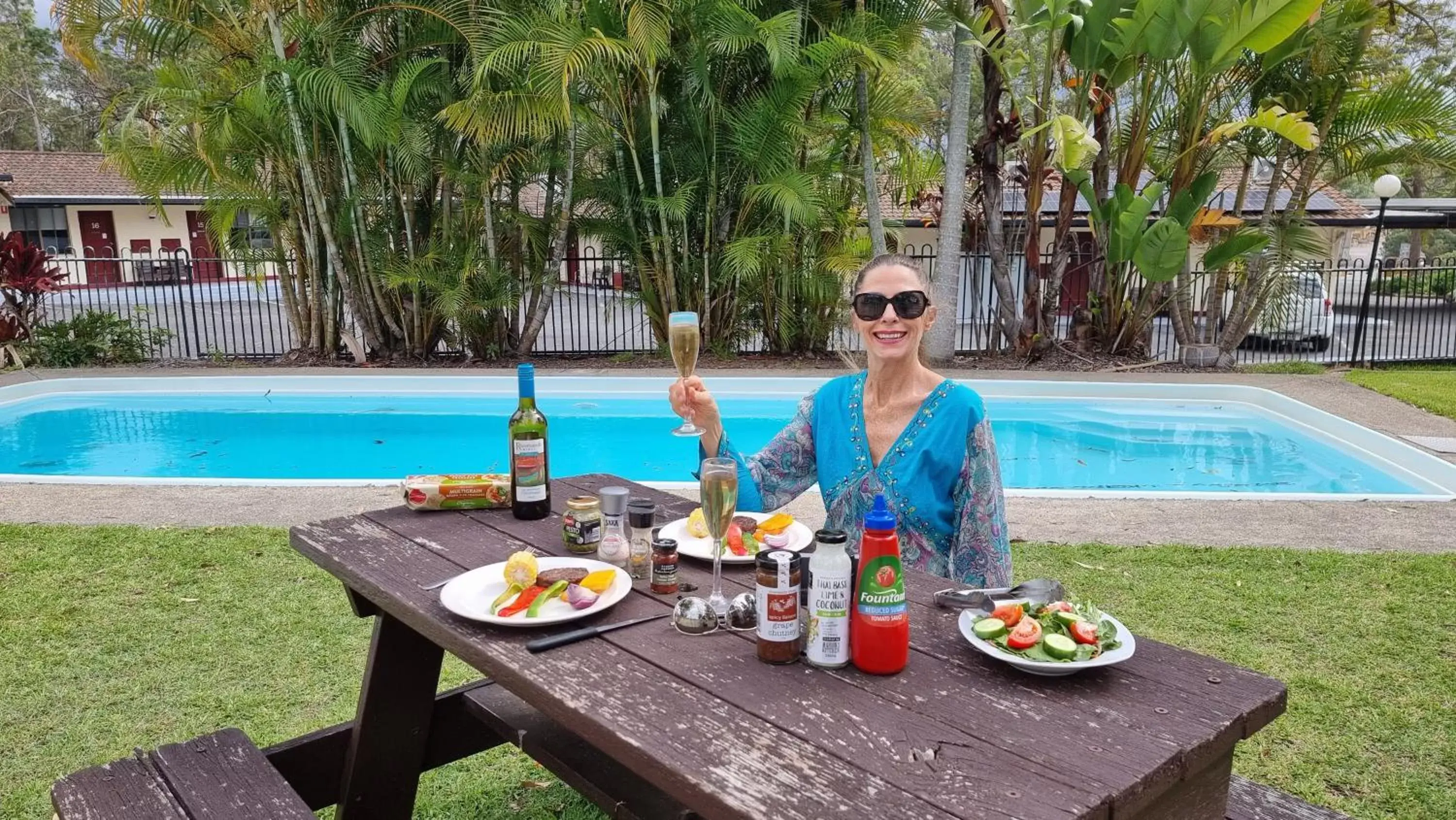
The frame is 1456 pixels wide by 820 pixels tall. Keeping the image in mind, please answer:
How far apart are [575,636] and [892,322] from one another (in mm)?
1175

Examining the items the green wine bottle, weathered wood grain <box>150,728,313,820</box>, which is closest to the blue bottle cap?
the green wine bottle

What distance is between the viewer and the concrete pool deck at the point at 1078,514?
4.85 meters

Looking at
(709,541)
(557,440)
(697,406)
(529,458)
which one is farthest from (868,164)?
(709,541)

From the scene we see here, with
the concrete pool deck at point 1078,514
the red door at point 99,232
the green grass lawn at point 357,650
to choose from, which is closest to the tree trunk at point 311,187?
the concrete pool deck at point 1078,514

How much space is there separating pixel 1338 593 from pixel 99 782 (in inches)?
172

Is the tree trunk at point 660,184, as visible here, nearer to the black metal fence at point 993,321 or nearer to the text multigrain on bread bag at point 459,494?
the black metal fence at point 993,321

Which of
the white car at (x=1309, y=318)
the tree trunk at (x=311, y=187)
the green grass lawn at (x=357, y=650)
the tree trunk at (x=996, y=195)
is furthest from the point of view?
the white car at (x=1309, y=318)

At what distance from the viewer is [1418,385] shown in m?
9.86

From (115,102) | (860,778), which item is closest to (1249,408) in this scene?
(860,778)

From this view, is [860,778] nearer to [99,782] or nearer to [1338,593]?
[99,782]

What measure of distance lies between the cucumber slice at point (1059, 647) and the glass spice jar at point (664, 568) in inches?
29.1

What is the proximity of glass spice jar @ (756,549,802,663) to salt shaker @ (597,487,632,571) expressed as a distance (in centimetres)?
53

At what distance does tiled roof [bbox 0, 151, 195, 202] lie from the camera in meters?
27.8

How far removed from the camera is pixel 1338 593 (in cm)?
405
